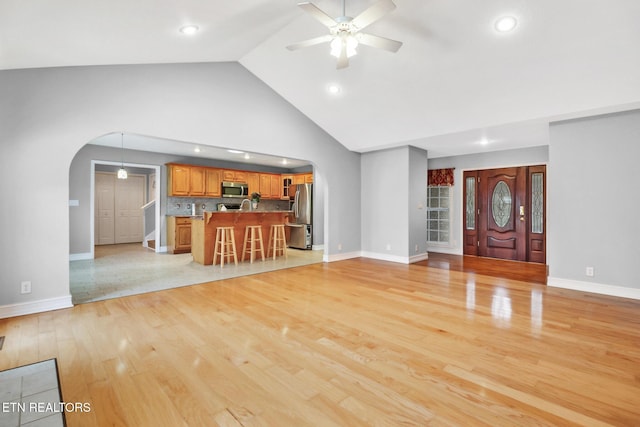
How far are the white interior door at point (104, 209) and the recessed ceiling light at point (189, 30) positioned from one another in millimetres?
7378

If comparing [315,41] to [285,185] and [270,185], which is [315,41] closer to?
[270,185]

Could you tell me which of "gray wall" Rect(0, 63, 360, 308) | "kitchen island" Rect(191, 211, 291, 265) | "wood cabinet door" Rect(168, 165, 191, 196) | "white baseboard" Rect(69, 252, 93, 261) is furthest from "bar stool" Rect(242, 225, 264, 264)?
"white baseboard" Rect(69, 252, 93, 261)

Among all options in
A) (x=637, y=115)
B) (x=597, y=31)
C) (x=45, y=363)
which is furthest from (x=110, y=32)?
(x=637, y=115)

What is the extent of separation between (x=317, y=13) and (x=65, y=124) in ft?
9.88

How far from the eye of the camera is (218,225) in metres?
6.14

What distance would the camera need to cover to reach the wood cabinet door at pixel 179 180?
7.64m

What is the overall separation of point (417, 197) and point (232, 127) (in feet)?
13.0

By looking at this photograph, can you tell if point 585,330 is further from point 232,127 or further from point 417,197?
point 232,127

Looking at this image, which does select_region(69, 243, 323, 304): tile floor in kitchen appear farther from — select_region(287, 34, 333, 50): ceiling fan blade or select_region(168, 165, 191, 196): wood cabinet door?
select_region(287, 34, 333, 50): ceiling fan blade

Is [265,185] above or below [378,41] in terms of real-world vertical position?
below

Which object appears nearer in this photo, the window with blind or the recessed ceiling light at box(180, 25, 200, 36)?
the recessed ceiling light at box(180, 25, 200, 36)

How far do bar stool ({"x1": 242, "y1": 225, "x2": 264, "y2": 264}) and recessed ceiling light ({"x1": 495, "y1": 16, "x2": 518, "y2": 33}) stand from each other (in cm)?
487

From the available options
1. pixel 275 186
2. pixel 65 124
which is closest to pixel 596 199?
pixel 65 124

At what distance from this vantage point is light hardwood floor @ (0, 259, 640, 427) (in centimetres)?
169
